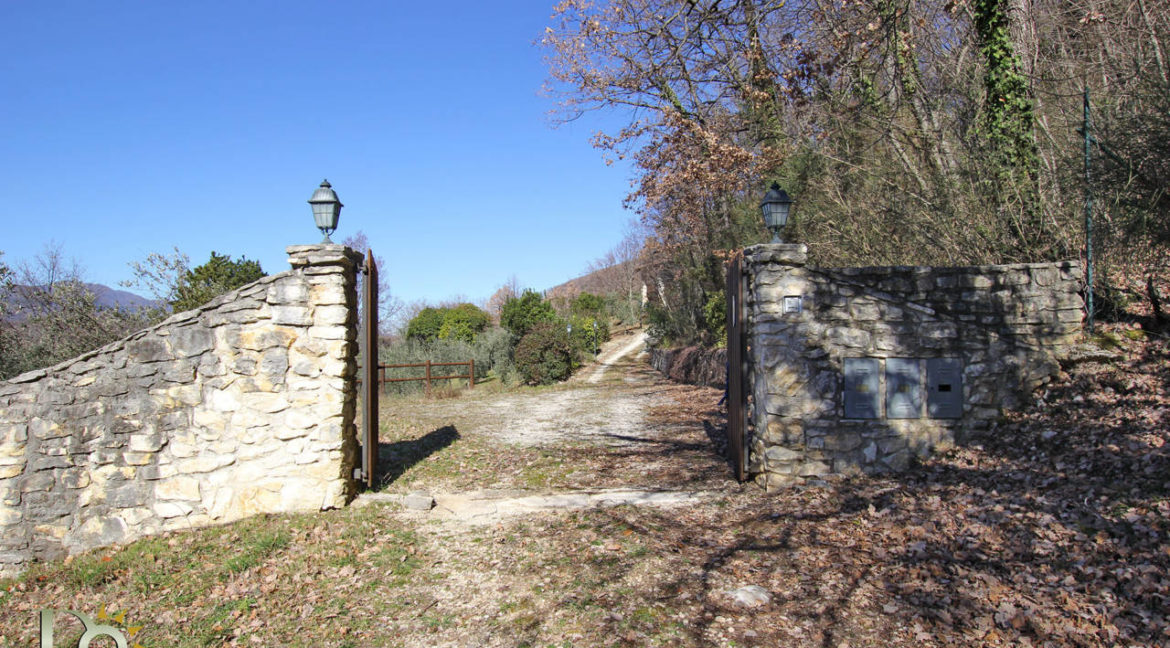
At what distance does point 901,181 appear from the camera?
33.1ft

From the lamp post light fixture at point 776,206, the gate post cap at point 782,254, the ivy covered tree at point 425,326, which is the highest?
the lamp post light fixture at point 776,206

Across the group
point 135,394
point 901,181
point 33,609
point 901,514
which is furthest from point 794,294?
point 33,609

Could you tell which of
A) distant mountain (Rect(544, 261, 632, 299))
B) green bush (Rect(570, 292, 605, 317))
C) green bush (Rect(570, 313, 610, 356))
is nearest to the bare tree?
green bush (Rect(570, 313, 610, 356))

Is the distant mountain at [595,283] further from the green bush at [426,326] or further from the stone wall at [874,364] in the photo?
the stone wall at [874,364]

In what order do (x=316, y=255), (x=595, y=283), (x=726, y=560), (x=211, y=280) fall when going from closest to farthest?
(x=726, y=560) → (x=316, y=255) → (x=211, y=280) → (x=595, y=283)

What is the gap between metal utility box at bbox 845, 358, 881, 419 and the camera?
616cm

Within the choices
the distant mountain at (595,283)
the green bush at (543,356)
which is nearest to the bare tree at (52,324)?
the green bush at (543,356)

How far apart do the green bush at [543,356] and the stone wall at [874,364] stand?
43.5 feet

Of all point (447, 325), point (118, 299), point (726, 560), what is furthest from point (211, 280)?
point (726, 560)

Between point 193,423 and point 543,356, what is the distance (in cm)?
1379

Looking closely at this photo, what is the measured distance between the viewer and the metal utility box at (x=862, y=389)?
6.16 metres

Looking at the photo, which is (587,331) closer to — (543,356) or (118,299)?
(543,356)

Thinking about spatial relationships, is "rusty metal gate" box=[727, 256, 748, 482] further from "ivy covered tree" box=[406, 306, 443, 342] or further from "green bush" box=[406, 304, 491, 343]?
"ivy covered tree" box=[406, 306, 443, 342]

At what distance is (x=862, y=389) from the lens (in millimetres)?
6172
